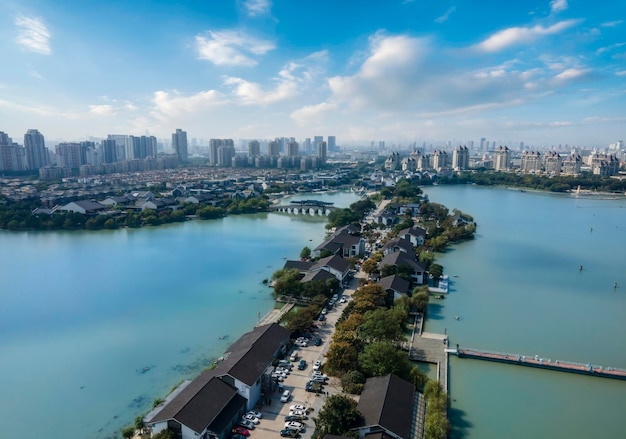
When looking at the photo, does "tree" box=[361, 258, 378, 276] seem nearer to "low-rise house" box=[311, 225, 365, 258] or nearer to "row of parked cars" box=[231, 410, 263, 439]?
"low-rise house" box=[311, 225, 365, 258]

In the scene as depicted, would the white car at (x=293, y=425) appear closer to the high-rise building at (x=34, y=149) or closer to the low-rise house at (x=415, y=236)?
the low-rise house at (x=415, y=236)

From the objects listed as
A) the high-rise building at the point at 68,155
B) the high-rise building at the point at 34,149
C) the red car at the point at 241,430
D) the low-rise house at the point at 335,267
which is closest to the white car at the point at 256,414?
the red car at the point at 241,430

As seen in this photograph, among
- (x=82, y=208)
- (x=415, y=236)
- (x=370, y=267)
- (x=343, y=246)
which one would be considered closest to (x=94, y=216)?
(x=82, y=208)

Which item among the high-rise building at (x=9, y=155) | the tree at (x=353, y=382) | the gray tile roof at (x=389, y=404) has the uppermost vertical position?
the high-rise building at (x=9, y=155)

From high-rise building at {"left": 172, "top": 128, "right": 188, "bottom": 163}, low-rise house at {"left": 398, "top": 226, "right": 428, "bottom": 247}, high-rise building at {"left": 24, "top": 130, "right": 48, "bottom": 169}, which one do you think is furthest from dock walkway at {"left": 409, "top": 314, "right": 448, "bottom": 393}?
high-rise building at {"left": 172, "top": 128, "right": 188, "bottom": 163}

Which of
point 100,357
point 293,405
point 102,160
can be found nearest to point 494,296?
point 293,405

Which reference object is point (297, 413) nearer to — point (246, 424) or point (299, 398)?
point (299, 398)

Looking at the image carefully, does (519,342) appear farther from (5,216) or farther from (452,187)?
(452,187)
